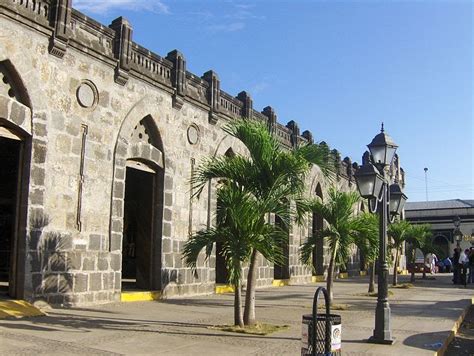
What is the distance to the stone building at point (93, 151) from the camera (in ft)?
35.3

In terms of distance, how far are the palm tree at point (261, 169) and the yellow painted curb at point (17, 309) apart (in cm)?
389

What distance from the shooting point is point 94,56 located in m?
12.4

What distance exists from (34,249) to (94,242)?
5.69 ft

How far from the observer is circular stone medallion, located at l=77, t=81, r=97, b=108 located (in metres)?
12.1

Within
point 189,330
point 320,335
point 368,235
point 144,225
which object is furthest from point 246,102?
point 320,335

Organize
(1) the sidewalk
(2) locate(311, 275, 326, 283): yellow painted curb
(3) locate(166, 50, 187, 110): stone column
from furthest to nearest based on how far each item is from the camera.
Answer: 1. (2) locate(311, 275, 326, 283): yellow painted curb
2. (3) locate(166, 50, 187, 110): stone column
3. (1) the sidewalk

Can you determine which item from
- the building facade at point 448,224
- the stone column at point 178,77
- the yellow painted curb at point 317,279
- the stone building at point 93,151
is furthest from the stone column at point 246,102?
the building facade at point 448,224

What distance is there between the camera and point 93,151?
1234 cm

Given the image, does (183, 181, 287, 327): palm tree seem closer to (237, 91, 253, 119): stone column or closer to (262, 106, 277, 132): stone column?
(237, 91, 253, 119): stone column

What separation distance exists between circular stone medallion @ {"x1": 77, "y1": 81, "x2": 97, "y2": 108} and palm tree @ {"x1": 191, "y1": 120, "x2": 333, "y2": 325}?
3788 millimetres

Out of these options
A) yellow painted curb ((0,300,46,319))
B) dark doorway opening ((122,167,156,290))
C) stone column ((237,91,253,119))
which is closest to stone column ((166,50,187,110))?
dark doorway opening ((122,167,156,290))

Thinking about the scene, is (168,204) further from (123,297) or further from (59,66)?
(59,66)

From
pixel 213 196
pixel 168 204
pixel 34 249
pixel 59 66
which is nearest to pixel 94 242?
pixel 34 249

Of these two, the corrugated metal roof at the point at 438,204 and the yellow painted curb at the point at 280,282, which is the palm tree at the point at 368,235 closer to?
the yellow painted curb at the point at 280,282
